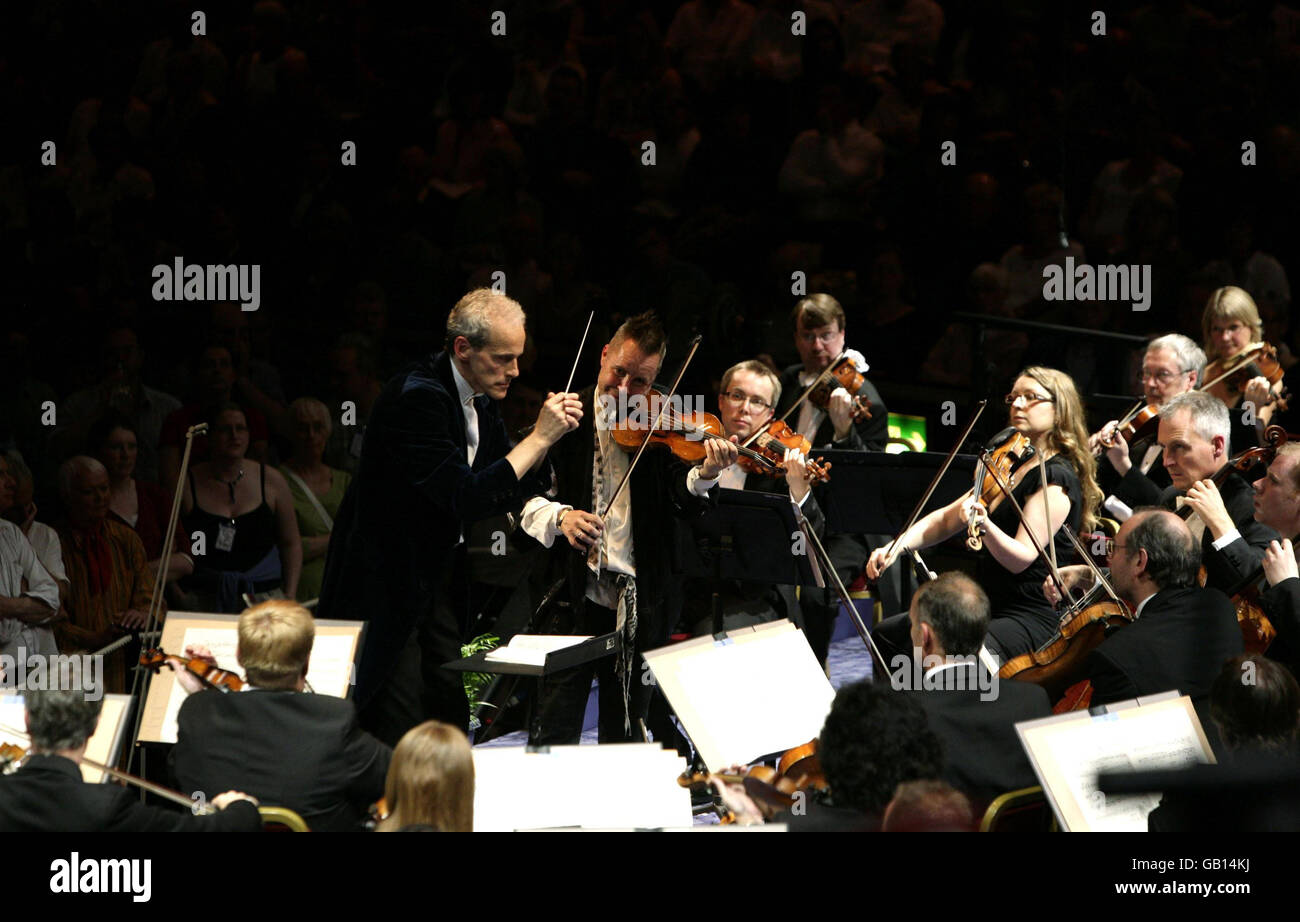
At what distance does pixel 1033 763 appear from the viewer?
305cm

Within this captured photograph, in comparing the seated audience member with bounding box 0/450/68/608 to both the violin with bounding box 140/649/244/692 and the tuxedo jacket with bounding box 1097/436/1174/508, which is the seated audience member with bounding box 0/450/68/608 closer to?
the violin with bounding box 140/649/244/692

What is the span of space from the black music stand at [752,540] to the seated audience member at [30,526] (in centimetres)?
212

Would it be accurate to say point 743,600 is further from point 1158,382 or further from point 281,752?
point 281,752

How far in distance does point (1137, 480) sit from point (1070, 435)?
0.55 metres

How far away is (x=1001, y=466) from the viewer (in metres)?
4.95

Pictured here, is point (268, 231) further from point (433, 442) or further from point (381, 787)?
point (381, 787)

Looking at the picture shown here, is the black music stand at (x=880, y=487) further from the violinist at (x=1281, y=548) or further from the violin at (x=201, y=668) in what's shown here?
the violin at (x=201, y=668)

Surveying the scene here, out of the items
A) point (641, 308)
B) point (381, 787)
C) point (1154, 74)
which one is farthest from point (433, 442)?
point (1154, 74)

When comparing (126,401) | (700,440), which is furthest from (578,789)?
(126,401)

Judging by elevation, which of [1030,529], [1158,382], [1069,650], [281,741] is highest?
[1158,382]

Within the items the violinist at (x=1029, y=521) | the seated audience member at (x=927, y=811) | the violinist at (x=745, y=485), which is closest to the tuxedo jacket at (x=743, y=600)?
the violinist at (x=745, y=485)

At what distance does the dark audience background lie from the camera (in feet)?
23.9

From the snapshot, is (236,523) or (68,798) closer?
(68,798)

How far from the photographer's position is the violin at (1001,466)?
4930 mm
